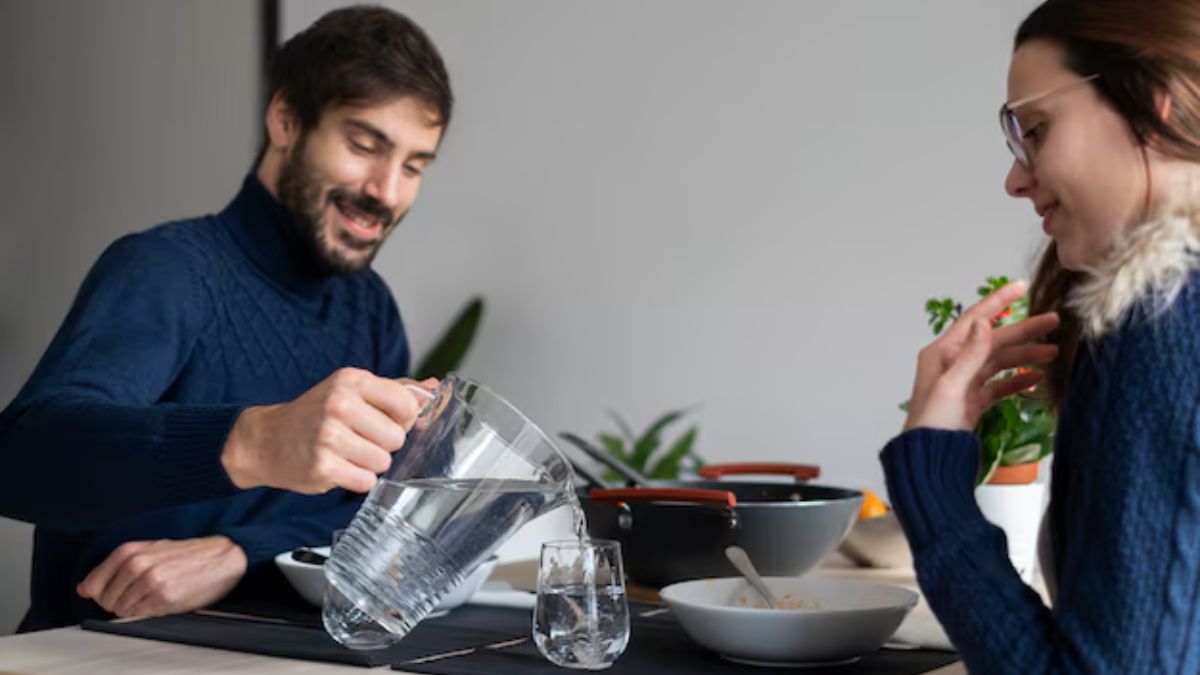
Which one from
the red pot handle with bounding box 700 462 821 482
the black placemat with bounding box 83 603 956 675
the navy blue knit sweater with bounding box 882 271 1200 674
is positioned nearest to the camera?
the navy blue knit sweater with bounding box 882 271 1200 674

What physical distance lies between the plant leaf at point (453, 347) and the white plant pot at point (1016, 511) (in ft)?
7.65

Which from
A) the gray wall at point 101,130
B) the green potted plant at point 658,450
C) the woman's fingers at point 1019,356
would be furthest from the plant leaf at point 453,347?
the woman's fingers at point 1019,356

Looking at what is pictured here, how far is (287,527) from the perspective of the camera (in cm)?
166

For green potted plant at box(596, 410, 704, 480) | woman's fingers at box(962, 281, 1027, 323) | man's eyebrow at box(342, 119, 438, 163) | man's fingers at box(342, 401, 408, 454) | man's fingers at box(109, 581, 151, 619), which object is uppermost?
woman's fingers at box(962, 281, 1027, 323)

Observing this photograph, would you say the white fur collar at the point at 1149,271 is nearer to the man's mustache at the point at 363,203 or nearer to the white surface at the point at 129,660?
the white surface at the point at 129,660

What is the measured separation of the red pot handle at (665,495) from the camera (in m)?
1.45

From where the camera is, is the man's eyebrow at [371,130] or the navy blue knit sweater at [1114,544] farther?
the man's eyebrow at [371,130]

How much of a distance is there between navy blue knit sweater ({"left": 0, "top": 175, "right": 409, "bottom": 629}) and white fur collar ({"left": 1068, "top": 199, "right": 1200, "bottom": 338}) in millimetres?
747

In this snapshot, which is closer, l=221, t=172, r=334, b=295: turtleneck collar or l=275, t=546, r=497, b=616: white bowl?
l=275, t=546, r=497, b=616: white bowl

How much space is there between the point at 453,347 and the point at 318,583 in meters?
2.46

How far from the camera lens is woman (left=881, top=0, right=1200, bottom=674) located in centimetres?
87

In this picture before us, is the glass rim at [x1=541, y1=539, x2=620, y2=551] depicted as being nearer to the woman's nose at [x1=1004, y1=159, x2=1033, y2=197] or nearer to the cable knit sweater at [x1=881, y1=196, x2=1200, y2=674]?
the cable knit sweater at [x1=881, y1=196, x2=1200, y2=674]

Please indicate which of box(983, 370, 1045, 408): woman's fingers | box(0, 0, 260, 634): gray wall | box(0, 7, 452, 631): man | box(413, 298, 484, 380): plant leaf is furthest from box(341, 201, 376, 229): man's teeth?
box(0, 0, 260, 634): gray wall

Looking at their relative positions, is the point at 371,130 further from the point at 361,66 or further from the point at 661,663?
the point at 661,663
